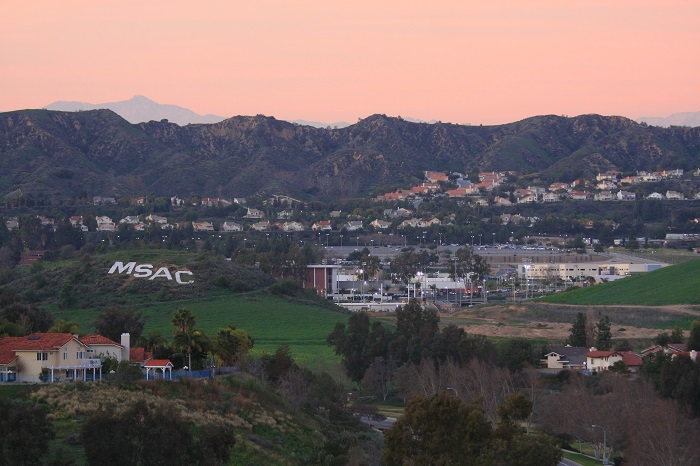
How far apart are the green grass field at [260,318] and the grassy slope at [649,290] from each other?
22.6 m

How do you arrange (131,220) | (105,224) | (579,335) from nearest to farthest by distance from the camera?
(579,335) < (105,224) < (131,220)

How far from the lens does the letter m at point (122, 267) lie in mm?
96250

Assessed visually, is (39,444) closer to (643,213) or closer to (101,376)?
(101,376)

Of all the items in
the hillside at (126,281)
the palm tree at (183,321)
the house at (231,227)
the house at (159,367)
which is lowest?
the house at (159,367)

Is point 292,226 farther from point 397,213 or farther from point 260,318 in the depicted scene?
point 260,318

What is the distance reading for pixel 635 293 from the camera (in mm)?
104750

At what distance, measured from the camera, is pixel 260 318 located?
285 ft

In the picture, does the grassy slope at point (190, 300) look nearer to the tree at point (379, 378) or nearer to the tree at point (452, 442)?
the tree at point (379, 378)

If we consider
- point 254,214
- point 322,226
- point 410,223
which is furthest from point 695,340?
point 254,214

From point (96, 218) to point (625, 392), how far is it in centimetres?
11110

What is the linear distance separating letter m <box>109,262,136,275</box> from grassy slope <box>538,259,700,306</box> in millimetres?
33424

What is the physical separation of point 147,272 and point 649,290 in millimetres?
39109

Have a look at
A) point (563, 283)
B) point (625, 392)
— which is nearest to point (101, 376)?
point (625, 392)

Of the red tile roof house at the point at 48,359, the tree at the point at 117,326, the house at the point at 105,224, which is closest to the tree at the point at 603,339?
the tree at the point at 117,326
